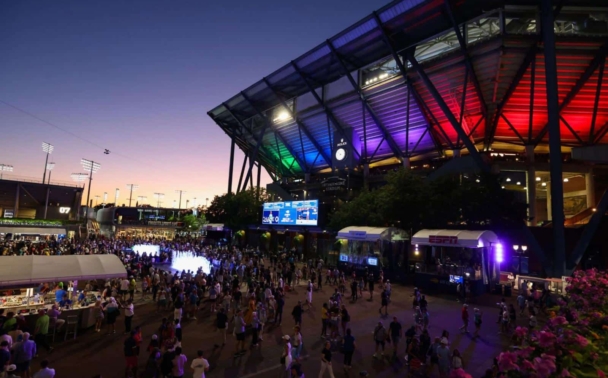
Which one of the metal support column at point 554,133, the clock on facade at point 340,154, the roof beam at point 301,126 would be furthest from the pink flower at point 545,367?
the roof beam at point 301,126

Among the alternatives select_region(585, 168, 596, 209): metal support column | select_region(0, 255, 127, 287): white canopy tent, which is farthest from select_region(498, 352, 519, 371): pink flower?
select_region(585, 168, 596, 209): metal support column

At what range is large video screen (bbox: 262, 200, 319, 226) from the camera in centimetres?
4169

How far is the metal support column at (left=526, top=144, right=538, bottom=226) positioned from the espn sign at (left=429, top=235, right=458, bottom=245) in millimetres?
14569

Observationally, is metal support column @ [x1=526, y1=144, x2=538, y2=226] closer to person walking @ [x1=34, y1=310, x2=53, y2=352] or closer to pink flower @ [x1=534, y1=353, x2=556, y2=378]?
pink flower @ [x1=534, y1=353, x2=556, y2=378]

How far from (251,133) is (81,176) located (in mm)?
30802

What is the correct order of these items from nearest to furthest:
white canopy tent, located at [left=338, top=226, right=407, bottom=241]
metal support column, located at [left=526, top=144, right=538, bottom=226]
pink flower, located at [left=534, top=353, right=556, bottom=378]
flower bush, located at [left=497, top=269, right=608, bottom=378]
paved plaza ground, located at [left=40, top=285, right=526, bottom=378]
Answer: pink flower, located at [left=534, top=353, right=556, bottom=378]
flower bush, located at [left=497, top=269, right=608, bottom=378]
paved plaza ground, located at [left=40, top=285, right=526, bottom=378]
white canopy tent, located at [left=338, top=226, right=407, bottom=241]
metal support column, located at [left=526, top=144, right=538, bottom=226]

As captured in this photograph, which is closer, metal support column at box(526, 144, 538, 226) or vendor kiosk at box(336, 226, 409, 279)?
vendor kiosk at box(336, 226, 409, 279)

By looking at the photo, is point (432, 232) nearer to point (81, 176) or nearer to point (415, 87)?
point (415, 87)

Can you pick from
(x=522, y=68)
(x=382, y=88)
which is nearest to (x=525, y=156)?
(x=522, y=68)

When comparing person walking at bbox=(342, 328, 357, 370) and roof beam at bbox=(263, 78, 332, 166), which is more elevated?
roof beam at bbox=(263, 78, 332, 166)

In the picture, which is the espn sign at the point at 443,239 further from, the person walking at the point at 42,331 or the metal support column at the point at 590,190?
the person walking at the point at 42,331

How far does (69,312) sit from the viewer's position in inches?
512

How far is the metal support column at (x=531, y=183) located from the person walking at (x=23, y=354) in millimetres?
38068

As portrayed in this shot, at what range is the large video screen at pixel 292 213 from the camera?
41.7 metres
